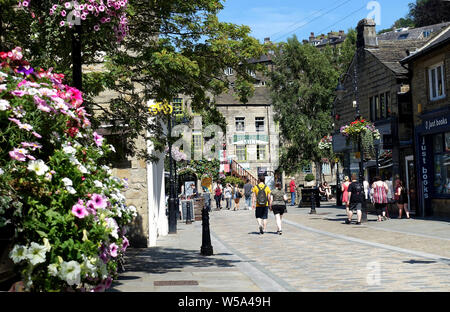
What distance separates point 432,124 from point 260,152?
1759 inches

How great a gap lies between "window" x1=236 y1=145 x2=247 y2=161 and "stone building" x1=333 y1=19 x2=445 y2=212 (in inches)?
1203

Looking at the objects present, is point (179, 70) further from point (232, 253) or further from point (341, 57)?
point (341, 57)

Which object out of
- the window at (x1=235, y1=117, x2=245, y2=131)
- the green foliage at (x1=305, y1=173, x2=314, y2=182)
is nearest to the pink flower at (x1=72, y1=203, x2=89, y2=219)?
the green foliage at (x1=305, y1=173, x2=314, y2=182)

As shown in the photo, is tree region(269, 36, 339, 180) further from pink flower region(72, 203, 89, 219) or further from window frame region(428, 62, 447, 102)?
pink flower region(72, 203, 89, 219)

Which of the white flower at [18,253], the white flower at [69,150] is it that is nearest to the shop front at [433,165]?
the white flower at [69,150]

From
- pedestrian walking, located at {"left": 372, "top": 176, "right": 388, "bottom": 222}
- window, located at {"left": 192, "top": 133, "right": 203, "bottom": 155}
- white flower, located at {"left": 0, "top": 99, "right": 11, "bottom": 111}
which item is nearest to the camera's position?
white flower, located at {"left": 0, "top": 99, "right": 11, "bottom": 111}

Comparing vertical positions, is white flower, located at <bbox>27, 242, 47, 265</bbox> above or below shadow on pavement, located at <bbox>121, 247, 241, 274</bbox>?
above

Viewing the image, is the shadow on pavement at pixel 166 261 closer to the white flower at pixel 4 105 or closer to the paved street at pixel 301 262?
the paved street at pixel 301 262

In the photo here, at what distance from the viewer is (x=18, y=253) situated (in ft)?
15.8

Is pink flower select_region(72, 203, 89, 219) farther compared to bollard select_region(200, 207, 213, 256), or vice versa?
bollard select_region(200, 207, 213, 256)

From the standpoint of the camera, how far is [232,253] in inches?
534

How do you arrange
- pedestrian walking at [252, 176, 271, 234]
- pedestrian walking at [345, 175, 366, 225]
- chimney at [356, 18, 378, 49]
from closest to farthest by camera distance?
pedestrian walking at [252, 176, 271, 234]
pedestrian walking at [345, 175, 366, 225]
chimney at [356, 18, 378, 49]

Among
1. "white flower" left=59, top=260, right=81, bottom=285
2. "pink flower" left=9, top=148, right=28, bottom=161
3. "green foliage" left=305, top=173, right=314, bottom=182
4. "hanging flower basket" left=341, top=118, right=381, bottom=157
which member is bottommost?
"white flower" left=59, top=260, right=81, bottom=285

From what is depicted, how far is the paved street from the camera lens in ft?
28.1
